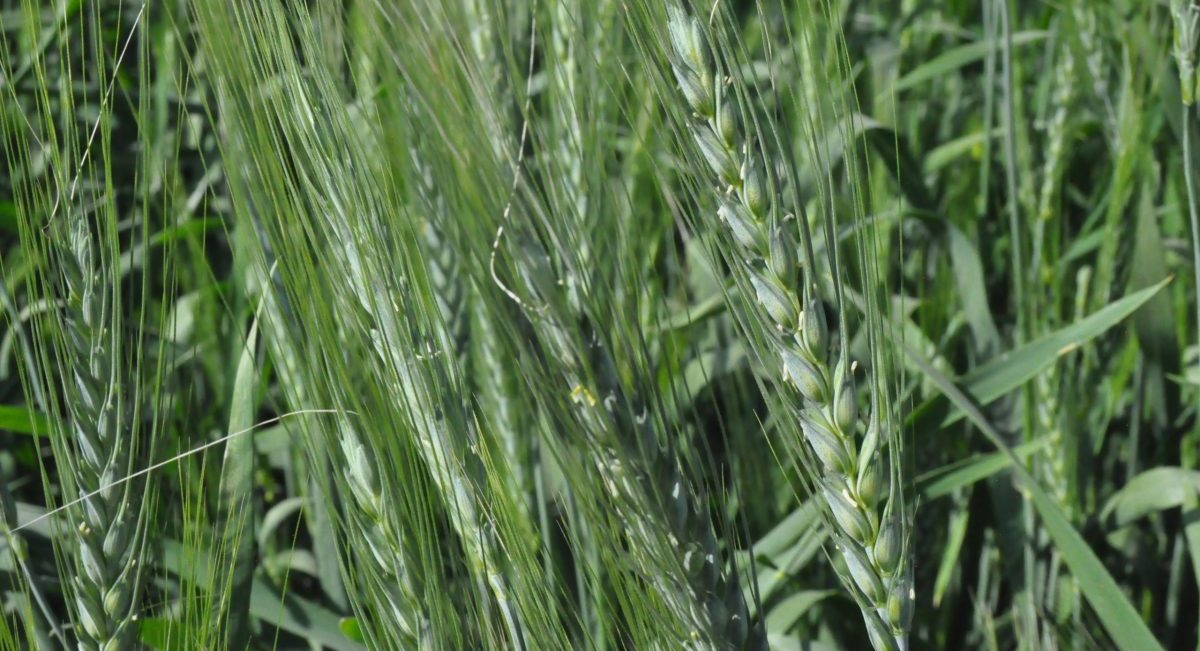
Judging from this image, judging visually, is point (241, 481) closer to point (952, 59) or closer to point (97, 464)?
point (97, 464)

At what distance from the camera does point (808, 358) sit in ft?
2.06

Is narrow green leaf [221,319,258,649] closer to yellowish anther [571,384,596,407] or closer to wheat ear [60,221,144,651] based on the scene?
wheat ear [60,221,144,651]

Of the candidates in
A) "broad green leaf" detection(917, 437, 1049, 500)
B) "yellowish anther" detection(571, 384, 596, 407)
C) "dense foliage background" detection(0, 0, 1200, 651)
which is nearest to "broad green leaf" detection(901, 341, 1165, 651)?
"dense foliage background" detection(0, 0, 1200, 651)

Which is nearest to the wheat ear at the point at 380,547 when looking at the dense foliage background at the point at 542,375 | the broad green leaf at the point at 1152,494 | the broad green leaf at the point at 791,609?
the dense foliage background at the point at 542,375

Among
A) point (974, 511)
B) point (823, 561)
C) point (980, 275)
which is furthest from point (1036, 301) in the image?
point (823, 561)

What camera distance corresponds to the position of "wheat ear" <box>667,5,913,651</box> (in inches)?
24.1

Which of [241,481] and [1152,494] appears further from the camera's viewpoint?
[1152,494]

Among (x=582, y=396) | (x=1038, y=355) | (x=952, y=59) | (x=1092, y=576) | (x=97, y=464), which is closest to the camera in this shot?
(x=582, y=396)

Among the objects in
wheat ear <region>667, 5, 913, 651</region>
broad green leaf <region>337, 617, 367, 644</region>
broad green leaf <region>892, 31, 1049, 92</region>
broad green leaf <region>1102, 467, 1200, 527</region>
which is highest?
wheat ear <region>667, 5, 913, 651</region>

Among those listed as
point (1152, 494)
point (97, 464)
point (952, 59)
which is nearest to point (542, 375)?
point (97, 464)

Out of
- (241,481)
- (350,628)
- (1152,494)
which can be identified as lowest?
(1152,494)

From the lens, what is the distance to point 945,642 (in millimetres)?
1241

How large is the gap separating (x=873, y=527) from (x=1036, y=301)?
2.31 feet

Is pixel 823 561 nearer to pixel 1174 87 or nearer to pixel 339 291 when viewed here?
pixel 1174 87
